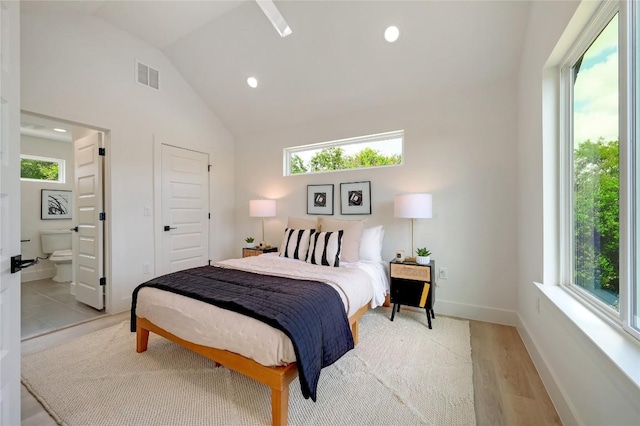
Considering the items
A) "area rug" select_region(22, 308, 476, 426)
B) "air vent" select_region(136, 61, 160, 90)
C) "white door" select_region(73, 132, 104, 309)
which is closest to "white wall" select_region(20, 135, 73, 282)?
"white door" select_region(73, 132, 104, 309)

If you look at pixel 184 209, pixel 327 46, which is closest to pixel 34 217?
pixel 184 209

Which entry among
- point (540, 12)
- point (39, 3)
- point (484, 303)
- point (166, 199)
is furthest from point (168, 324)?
point (540, 12)

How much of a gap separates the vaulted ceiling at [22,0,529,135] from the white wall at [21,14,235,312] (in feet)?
0.64

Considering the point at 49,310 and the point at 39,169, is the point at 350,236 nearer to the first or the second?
the point at 49,310

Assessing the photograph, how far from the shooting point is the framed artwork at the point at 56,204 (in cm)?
476

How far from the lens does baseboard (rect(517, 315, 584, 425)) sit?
1413 mm

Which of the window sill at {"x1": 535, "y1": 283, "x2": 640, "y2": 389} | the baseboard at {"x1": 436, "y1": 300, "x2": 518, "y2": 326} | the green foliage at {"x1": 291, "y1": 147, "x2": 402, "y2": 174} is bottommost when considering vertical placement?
the baseboard at {"x1": 436, "y1": 300, "x2": 518, "y2": 326}

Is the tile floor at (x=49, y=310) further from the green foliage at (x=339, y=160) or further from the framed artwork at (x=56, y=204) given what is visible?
the green foliage at (x=339, y=160)

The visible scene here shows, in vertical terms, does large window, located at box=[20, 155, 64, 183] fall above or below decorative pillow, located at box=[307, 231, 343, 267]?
above

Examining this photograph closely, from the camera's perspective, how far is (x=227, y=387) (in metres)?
1.76

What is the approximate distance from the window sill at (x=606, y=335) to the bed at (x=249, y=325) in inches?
50.8

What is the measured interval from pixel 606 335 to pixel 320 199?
3.01 metres

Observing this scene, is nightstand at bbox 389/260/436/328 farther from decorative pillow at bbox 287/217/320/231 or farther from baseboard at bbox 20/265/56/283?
baseboard at bbox 20/265/56/283

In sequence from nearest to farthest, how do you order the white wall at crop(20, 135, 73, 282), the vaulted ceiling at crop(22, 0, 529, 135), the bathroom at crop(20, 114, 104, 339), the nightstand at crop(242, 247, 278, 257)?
the vaulted ceiling at crop(22, 0, 529, 135) < the nightstand at crop(242, 247, 278, 257) < the bathroom at crop(20, 114, 104, 339) < the white wall at crop(20, 135, 73, 282)
